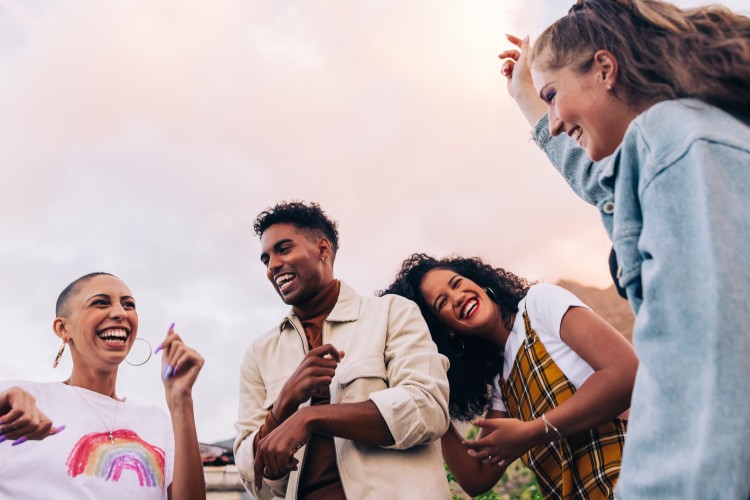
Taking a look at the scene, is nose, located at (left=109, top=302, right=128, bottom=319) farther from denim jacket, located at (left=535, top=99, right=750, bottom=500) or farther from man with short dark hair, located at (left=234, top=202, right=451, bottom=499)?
denim jacket, located at (left=535, top=99, right=750, bottom=500)

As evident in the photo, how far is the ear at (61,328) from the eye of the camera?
165 inches

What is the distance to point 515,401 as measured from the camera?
3.46 meters

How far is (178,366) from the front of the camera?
3.67 m

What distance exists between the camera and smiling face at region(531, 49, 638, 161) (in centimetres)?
189

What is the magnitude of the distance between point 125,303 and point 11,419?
4.45 ft

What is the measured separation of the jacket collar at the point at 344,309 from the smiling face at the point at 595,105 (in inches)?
72.9

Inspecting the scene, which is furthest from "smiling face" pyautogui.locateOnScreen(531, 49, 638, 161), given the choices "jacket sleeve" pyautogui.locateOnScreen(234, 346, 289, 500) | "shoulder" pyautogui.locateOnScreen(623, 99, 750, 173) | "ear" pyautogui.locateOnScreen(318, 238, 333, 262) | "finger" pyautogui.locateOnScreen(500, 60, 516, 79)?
"ear" pyautogui.locateOnScreen(318, 238, 333, 262)

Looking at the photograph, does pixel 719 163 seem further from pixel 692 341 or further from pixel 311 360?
pixel 311 360

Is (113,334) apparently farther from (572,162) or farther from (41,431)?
(572,162)

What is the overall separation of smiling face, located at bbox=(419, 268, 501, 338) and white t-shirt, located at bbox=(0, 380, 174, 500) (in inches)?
64.0

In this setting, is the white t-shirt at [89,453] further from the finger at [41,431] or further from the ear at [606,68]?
the ear at [606,68]

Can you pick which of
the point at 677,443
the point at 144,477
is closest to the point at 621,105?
the point at 677,443

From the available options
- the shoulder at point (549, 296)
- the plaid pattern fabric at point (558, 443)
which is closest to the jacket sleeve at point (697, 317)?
the plaid pattern fabric at point (558, 443)

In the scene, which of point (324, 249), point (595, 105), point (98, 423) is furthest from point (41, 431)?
point (595, 105)
